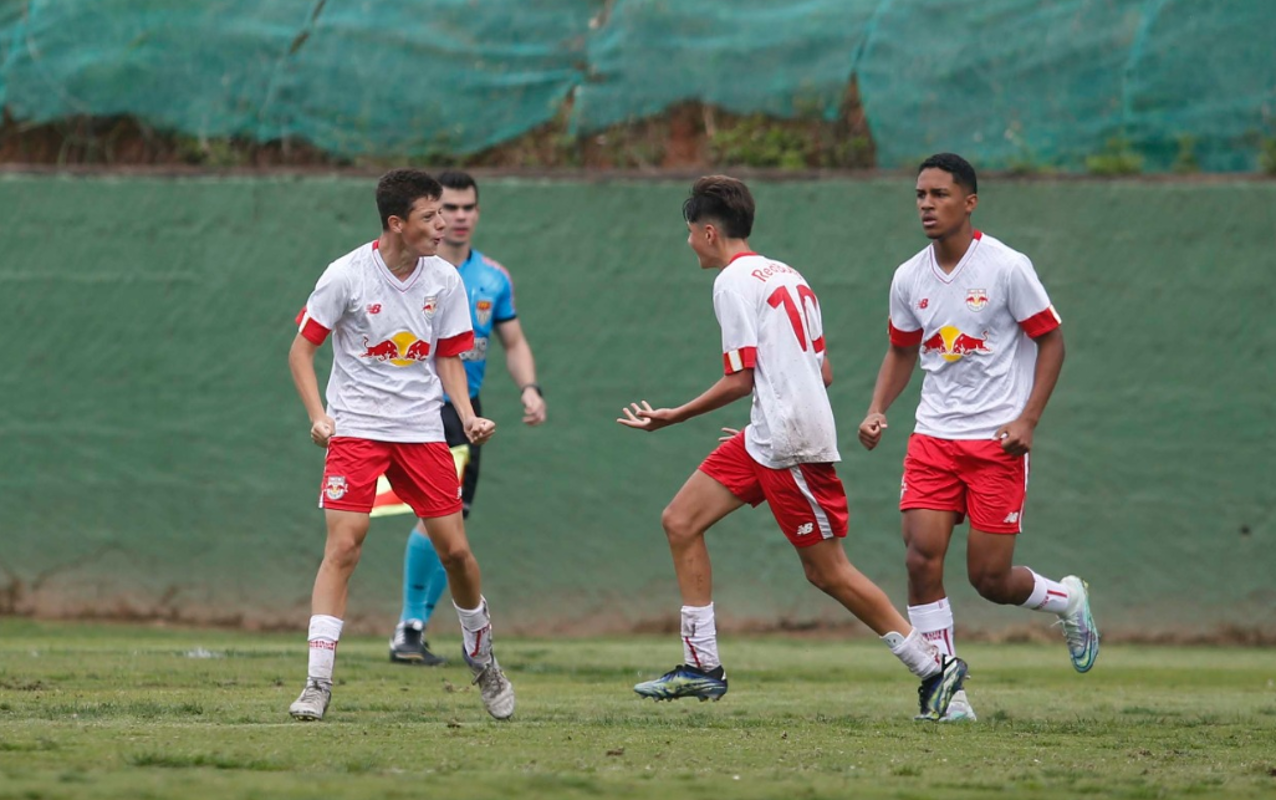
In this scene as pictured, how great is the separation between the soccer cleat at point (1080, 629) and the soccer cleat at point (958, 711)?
0.93m

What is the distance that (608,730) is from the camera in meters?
5.87

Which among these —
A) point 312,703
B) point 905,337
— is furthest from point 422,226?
point 905,337

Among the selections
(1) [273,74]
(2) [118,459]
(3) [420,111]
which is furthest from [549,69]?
(2) [118,459]

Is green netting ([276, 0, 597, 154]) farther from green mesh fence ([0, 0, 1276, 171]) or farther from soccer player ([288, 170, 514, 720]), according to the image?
soccer player ([288, 170, 514, 720])

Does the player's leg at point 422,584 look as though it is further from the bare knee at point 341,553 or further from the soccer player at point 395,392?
the bare knee at point 341,553

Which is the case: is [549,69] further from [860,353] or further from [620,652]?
[620,652]

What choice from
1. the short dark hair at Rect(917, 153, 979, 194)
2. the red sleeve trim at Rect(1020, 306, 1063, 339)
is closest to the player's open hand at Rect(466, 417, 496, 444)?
the short dark hair at Rect(917, 153, 979, 194)

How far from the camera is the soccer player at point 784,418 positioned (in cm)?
644

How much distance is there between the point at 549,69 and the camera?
11.5 metres

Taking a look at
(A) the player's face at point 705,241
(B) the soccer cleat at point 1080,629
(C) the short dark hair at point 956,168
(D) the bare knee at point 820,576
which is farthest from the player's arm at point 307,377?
(B) the soccer cleat at point 1080,629

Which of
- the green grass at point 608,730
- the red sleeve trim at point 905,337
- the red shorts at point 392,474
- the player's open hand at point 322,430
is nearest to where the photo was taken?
the green grass at point 608,730

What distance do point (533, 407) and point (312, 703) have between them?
2.90 m

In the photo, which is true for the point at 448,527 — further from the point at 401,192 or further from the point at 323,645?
the point at 401,192

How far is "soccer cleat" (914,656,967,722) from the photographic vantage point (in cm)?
640
